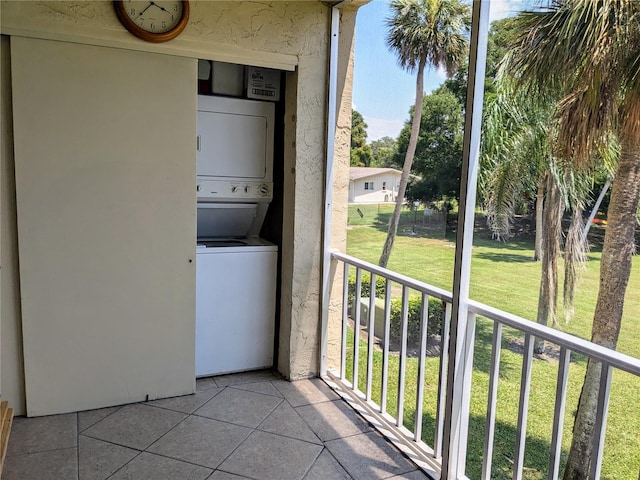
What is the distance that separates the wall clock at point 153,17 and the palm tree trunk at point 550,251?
7.14 ft

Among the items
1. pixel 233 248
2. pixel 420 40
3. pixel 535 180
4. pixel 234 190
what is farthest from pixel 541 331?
pixel 234 190

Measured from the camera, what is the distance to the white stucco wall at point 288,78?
2592 mm

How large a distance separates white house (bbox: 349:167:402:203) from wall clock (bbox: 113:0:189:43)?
1.41 meters

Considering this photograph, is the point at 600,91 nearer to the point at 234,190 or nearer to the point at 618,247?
the point at 618,247

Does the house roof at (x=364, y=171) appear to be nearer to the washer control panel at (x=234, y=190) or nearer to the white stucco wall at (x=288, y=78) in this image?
the white stucco wall at (x=288, y=78)

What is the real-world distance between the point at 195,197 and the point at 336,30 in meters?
1.44

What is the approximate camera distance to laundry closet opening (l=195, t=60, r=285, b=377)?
3.28 meters

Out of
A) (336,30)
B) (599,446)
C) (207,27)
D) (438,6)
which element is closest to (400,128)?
(438,6)

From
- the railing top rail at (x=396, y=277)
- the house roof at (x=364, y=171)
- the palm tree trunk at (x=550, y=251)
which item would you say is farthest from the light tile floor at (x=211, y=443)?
the house roof at (x=364, y=171)

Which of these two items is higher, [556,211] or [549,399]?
[556,211]

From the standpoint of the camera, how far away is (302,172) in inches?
127

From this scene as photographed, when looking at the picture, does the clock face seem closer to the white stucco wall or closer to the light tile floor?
the white stucco wall

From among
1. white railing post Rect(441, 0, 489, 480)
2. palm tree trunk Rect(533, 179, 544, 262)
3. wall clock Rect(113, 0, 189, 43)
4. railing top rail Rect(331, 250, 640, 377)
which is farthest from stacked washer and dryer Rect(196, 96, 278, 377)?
palm tree trunk Rect(533, 179, 544, 262)

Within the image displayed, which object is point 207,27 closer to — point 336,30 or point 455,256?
point 336,30
